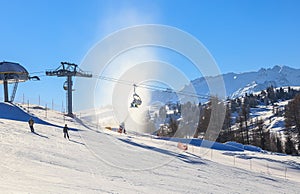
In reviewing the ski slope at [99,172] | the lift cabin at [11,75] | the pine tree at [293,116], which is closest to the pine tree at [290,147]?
the pine tree at [293,116]

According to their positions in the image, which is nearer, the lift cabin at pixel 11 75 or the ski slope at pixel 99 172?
the ski slope at pixel 99 172

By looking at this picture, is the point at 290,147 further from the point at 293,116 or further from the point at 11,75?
Result: the point at 11,75

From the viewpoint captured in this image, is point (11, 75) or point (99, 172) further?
point (11, 75)

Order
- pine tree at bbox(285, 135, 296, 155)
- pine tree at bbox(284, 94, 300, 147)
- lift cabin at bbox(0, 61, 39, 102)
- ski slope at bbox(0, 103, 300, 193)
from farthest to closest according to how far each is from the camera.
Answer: pine tree at bbox(284, 94, 300, 147)
pine tree at bbox(285, 135, 296, 155)
lift cabin at bbox(0, 61, 39, 102)
ski slope at bbox(0, 103, 300, 193)

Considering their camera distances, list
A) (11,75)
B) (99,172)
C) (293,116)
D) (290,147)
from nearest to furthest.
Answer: (99,172)
(11,75)
(290,147)
(293,116)

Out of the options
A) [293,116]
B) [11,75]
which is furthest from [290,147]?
[11,75]

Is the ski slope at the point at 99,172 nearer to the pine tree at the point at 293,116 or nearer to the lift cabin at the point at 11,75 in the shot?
the lift cabin at the point at 11,75

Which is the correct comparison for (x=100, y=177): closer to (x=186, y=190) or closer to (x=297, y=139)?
(x=186, y=190)

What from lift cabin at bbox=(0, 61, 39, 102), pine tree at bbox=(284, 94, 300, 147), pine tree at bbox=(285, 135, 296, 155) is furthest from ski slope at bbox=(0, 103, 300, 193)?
pine tree at bbox=(284, 94, 300, 147)

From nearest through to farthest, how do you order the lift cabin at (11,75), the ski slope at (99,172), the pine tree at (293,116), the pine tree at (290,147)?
the ski slope at (99,172) → the lift cabin at (11,75) → the pine tree at (290,147) → the pine tree at (293,116)

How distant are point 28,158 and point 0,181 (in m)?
7.38

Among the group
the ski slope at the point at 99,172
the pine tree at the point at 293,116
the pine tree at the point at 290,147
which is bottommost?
the pine tree at the point at 290,147

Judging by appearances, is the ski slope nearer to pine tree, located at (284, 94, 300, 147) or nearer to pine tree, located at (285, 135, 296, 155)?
pine tree, located at (285, 135, 296, 155)

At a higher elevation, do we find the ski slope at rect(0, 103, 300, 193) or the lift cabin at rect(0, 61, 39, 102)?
the lift cabin at rect(0, 61, 39, 102)
